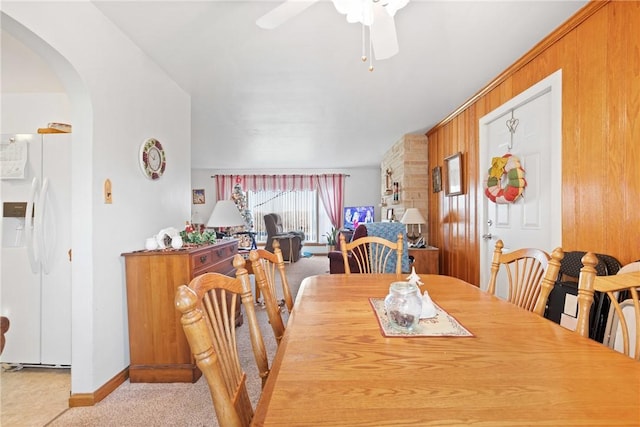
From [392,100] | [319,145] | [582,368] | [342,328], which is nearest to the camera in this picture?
[582,368]

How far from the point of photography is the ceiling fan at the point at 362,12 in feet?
4.63

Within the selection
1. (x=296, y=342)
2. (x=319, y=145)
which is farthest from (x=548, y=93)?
(x=319, y=145)

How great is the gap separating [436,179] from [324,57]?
2.69 meters

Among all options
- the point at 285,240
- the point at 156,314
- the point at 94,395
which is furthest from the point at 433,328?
the point at 285,240

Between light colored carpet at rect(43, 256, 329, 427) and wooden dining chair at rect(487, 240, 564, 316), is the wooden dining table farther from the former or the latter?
light colored carpet at rect(43, 256, 329, 427)

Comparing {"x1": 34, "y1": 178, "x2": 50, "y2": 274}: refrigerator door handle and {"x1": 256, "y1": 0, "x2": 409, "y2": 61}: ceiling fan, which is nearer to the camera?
{"x1": 256, "y1": 0, "x2": 409, "y2": 61}: ceiling fan

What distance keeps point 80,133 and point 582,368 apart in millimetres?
2497

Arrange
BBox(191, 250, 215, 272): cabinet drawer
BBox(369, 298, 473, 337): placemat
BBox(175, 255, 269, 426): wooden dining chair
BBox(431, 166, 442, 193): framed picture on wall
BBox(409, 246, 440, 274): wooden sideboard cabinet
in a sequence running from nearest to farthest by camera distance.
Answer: BBox(175, 255, 269, 426): wooden dining chair, BBox(369, 298, 473, 337): placemat, BBox(191, 250, 215, 272): cabinet drawer, BBox(409, 246, 440, 274): wooden sideboard cabinet, BBox(431, 166, 442, 193): framed picture on wall

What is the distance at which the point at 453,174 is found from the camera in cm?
385

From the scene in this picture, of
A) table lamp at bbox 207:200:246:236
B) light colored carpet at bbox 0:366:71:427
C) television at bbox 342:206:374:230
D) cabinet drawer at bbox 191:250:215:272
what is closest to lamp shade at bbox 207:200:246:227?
table lamp at bbox 207:200:246:236

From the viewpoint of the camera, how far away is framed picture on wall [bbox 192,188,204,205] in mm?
8525

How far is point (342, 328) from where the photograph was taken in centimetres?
103

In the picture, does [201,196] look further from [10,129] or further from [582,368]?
[582,368]

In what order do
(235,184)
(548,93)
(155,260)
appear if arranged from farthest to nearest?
(235,184), (548,93), (155,260)
